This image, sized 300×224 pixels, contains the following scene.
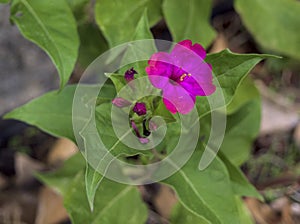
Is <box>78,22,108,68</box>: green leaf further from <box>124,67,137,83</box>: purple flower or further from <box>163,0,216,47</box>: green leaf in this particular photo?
<box>124,67,137,83</box>: purple flower

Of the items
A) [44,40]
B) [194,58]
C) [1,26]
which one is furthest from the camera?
[1,26]

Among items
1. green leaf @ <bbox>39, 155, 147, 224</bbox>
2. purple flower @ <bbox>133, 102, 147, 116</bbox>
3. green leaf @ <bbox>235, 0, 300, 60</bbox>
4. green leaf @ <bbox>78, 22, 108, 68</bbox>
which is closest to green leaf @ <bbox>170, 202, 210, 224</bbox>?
green leaf @ <bbox>39, 155, 147, 224</bbox>

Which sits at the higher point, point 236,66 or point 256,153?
point 236,66

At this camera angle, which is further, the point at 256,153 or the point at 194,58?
the point at 256,153

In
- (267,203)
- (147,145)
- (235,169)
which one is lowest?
(267,203)

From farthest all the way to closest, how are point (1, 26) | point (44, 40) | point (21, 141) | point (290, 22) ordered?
point (21, 141)
point (290, 22)
point (1, 26)
point (44, 40)

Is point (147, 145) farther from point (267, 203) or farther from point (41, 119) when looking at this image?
point (267, 203)

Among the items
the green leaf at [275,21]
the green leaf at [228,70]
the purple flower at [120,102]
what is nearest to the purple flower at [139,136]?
the purple flower at [120,102]

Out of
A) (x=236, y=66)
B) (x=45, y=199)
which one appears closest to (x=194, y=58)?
(x=236, y=66)
